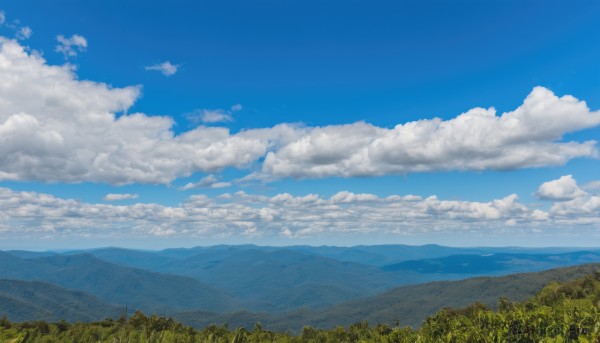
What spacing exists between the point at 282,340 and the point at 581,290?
129 m

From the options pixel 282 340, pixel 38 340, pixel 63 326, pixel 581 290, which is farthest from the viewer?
pixel 581 290

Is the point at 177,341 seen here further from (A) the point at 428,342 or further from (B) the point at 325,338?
(A) the point at 428,342

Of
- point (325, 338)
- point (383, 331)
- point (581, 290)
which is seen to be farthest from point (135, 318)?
point (581, 290)

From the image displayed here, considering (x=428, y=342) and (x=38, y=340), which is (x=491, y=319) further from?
(x=38, y=340)

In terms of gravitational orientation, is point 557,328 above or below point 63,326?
above

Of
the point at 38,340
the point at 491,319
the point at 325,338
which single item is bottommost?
the point at 325,338

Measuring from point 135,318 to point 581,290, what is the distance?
175 metres

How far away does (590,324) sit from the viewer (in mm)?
61344

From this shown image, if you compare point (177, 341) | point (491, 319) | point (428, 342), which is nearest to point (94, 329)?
point (177, 341)

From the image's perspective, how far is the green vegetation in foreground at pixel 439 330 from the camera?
59531 mm

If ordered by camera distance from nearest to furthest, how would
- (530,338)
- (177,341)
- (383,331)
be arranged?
(530,338) → (177,341) → (383,331)

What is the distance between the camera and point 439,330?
9825cm

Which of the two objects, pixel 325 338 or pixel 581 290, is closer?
pixel 325 338

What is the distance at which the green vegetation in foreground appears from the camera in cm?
5953
